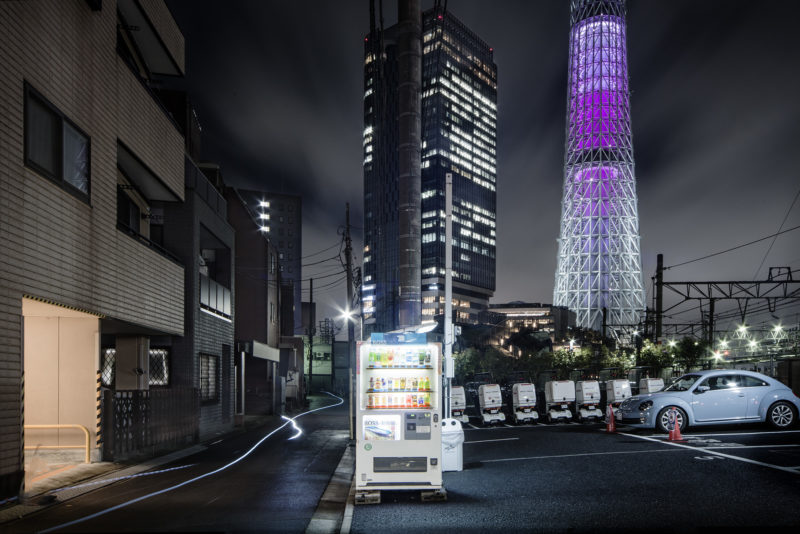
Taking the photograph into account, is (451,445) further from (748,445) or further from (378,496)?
(748,445)

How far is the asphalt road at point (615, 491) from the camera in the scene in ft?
24.2

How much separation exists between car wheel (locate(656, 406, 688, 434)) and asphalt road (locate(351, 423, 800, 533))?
122cm

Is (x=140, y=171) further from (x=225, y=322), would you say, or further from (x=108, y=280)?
(x=225, y=322)

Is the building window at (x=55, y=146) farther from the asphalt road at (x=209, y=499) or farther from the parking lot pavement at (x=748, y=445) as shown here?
the parking lot pavement at (x=748, y=445)

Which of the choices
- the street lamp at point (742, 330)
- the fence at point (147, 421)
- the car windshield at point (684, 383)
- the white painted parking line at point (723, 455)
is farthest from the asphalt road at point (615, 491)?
the street lamp at point (742, 330)

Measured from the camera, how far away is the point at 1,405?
9211 millimetres

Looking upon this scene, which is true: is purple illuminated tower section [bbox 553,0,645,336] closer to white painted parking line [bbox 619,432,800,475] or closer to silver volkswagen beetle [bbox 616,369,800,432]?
silver volkswagen beetle [bbox 616,369,800,432]

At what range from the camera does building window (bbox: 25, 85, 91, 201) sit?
10.4 metres

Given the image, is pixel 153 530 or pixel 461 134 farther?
pixel 461 134

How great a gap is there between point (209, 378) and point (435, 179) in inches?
6423

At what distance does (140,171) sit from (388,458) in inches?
460

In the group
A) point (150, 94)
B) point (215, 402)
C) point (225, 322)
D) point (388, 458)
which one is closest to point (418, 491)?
point (388, 458)

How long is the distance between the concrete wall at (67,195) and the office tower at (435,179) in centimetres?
15608

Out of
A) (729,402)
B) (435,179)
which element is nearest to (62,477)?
(729,402)
